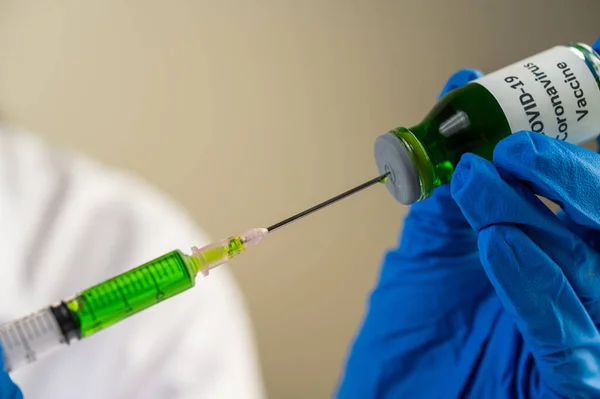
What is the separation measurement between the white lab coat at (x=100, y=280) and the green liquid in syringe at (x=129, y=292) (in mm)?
225

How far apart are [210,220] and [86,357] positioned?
1.66 ft

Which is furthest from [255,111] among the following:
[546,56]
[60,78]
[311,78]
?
[546,56]

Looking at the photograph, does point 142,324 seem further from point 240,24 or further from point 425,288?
point 240,24

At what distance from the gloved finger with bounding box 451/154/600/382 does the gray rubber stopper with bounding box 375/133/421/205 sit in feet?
0.15

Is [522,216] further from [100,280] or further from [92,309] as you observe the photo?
[100,280]

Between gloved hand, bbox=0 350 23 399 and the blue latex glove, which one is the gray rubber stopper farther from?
gloved hand, bbox=0 350 23 399

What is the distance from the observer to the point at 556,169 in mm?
620

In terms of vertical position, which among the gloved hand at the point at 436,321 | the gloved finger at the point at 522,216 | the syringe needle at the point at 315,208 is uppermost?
the syringe needle at the point at 315,208

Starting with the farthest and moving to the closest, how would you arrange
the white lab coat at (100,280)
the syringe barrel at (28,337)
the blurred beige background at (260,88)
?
the blurred beige background at (260,88), the white lab coat at (100,280), the syringe barrel at (28,337)

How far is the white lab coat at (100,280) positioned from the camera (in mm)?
781

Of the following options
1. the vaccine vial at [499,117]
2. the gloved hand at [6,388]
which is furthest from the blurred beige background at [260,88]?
the gloved hand at [6,388]

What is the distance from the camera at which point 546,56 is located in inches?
25.8

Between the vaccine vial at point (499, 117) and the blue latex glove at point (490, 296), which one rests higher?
the vaccine vial at point (499, 117)

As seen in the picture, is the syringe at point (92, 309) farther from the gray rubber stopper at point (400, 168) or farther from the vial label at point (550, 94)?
the vial label at point (550, 94)
